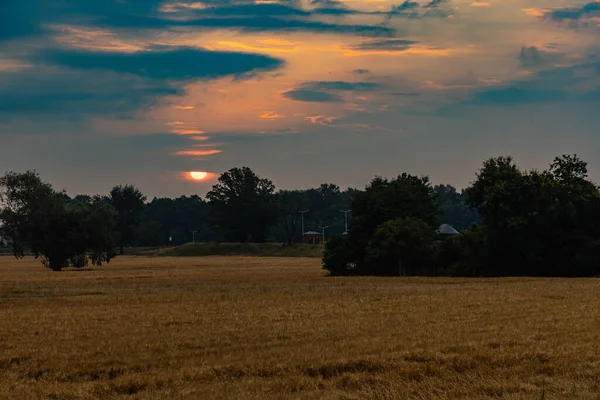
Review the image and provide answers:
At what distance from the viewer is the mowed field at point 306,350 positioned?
61.0 feet

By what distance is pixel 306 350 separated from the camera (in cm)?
2358

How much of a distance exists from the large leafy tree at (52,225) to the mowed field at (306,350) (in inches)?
2760

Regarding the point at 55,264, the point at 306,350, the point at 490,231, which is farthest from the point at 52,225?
the point at 306,350

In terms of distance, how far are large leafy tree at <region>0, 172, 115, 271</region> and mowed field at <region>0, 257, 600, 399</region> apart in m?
70.1

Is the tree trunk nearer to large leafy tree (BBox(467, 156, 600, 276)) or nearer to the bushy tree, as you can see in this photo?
the bushy tree

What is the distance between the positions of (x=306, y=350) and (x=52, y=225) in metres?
92.5

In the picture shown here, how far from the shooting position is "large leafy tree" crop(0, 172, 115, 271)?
10969 centimetres

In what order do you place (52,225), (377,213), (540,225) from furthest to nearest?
(52,225), (377,213), (540,225)

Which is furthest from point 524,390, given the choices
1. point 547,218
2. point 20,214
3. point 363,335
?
point 20,214

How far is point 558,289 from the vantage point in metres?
51.3

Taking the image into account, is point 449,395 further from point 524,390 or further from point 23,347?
point 23,347

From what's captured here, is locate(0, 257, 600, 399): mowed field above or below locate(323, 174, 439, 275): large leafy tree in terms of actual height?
below

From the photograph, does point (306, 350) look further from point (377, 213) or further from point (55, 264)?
point (55, 264)

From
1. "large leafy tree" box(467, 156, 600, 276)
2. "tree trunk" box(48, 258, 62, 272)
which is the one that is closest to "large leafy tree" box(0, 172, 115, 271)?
"tree trunk" box(48, 258, 62, 272)
